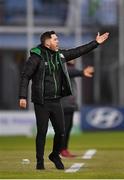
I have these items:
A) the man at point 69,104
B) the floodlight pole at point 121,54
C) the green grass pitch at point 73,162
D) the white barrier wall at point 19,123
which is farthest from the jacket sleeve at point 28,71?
the floodlight pole at point 121,54

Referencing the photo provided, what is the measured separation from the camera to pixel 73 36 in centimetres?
2905

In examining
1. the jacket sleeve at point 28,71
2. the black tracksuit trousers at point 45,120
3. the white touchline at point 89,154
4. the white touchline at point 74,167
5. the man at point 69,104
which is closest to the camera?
the jacket sleeve at point 28,71

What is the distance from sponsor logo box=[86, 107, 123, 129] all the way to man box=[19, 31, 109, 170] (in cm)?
1555

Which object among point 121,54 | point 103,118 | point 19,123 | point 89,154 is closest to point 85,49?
point 89,154

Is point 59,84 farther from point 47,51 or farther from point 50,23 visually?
point 50,23

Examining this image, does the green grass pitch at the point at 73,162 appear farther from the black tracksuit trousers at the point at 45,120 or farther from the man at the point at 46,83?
the man at the point at 46,83

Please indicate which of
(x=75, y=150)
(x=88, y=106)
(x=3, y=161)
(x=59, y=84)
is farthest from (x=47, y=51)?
(x=88, y=106)

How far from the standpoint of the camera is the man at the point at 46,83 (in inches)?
453

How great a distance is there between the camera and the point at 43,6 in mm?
29438

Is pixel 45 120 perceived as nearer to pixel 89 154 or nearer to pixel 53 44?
pixel 53 44

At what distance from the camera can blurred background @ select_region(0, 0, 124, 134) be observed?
2889cm

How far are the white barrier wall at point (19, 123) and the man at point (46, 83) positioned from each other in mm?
14586

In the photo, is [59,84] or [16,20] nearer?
[59,84]

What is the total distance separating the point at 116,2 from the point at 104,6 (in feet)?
1.43
